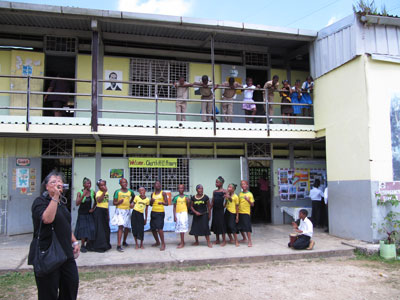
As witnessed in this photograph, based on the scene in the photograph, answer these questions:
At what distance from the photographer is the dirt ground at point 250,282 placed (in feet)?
17.3

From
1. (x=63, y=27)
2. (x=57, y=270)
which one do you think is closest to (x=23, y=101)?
(x=63, y=27)

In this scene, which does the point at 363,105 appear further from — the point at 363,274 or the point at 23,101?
the point at 23,101

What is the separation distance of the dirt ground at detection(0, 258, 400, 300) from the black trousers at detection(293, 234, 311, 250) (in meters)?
0.62

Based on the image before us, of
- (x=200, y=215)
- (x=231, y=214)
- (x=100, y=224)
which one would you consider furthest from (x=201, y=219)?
(x=100, y=224)

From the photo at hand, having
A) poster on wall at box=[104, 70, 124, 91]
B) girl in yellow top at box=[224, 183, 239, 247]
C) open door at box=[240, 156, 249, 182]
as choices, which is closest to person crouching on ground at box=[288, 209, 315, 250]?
girl in yellow top at box=[224, 183, 239, 247]

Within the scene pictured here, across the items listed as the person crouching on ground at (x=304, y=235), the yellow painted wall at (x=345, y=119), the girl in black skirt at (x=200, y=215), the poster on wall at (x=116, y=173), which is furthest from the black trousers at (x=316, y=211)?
the poster on wall at (x=116, y=173)

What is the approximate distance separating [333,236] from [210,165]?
4124mm

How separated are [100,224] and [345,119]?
6.77 metres

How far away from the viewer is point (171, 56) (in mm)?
11188

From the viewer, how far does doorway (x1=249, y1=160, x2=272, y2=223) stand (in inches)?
484

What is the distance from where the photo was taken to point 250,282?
5.91 meters

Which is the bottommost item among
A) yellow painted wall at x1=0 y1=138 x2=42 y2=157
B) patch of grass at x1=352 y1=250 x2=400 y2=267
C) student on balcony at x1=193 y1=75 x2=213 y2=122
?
patch of grass at x1=352 y1=250 x2=400 y2=267

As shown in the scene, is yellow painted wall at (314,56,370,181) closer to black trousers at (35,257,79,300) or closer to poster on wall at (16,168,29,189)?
black trousers at (35,257,79,300)

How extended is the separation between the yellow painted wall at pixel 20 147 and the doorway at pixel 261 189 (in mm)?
6839
